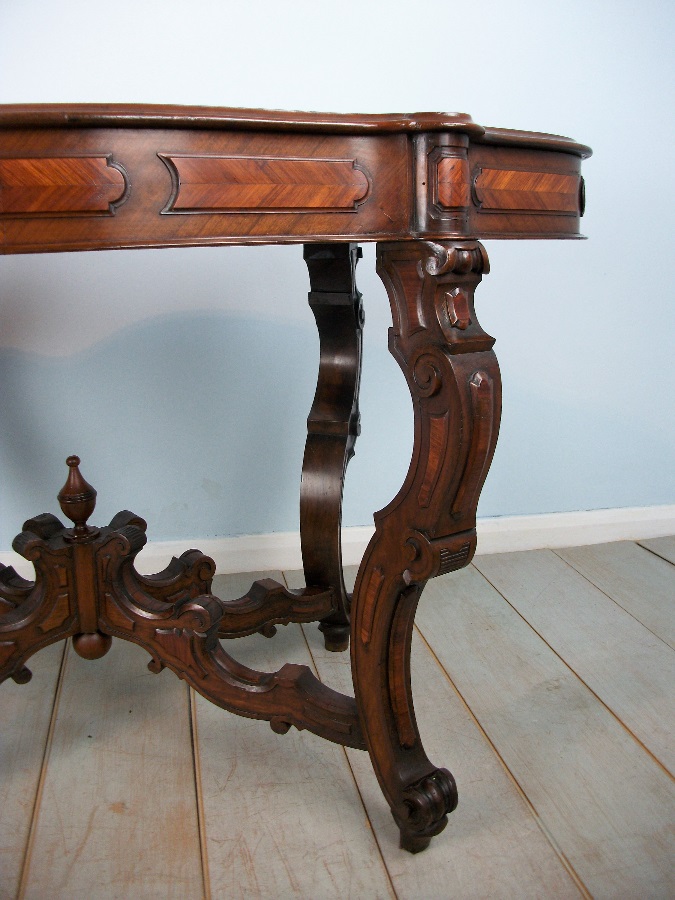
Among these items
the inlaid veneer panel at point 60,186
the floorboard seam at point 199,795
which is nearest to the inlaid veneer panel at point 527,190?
the inlaid veneer panel at point 60,186

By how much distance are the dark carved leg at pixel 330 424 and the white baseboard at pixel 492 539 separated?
1.29 feet

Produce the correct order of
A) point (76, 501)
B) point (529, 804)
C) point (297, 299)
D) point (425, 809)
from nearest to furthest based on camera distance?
1. point (425, 809)
2. point (529, 804)
3. point (76, 501)
4. point (297, 299)

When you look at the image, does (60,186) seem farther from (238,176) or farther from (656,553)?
(656,553)

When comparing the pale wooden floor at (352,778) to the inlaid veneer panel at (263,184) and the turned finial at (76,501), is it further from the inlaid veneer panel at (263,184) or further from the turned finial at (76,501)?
the inlaid veneer panel at (263,184)

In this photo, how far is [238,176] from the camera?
820mm

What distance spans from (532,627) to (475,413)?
2.83 feet

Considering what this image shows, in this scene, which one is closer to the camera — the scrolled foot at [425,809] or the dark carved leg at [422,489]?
the dark carved leg at [422,489]

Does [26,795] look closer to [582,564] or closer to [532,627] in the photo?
[532,627]

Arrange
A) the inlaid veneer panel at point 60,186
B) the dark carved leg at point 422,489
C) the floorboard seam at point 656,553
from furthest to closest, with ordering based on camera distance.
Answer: the floorboard seam at point 656,553 → the dark carved leg at point 422,489 → the inlaid veneer panel at point 60,186

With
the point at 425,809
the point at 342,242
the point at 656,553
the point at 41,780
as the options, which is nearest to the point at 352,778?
the point at 425,809

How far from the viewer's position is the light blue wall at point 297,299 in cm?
167

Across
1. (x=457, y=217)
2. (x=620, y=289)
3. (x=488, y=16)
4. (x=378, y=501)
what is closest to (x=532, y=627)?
(x=378, y=501)

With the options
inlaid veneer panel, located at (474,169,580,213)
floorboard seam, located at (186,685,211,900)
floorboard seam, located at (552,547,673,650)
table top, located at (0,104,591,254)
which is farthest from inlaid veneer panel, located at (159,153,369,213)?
floorboard seam, located at (552,547,673,650)

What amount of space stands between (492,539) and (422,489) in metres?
1.16
